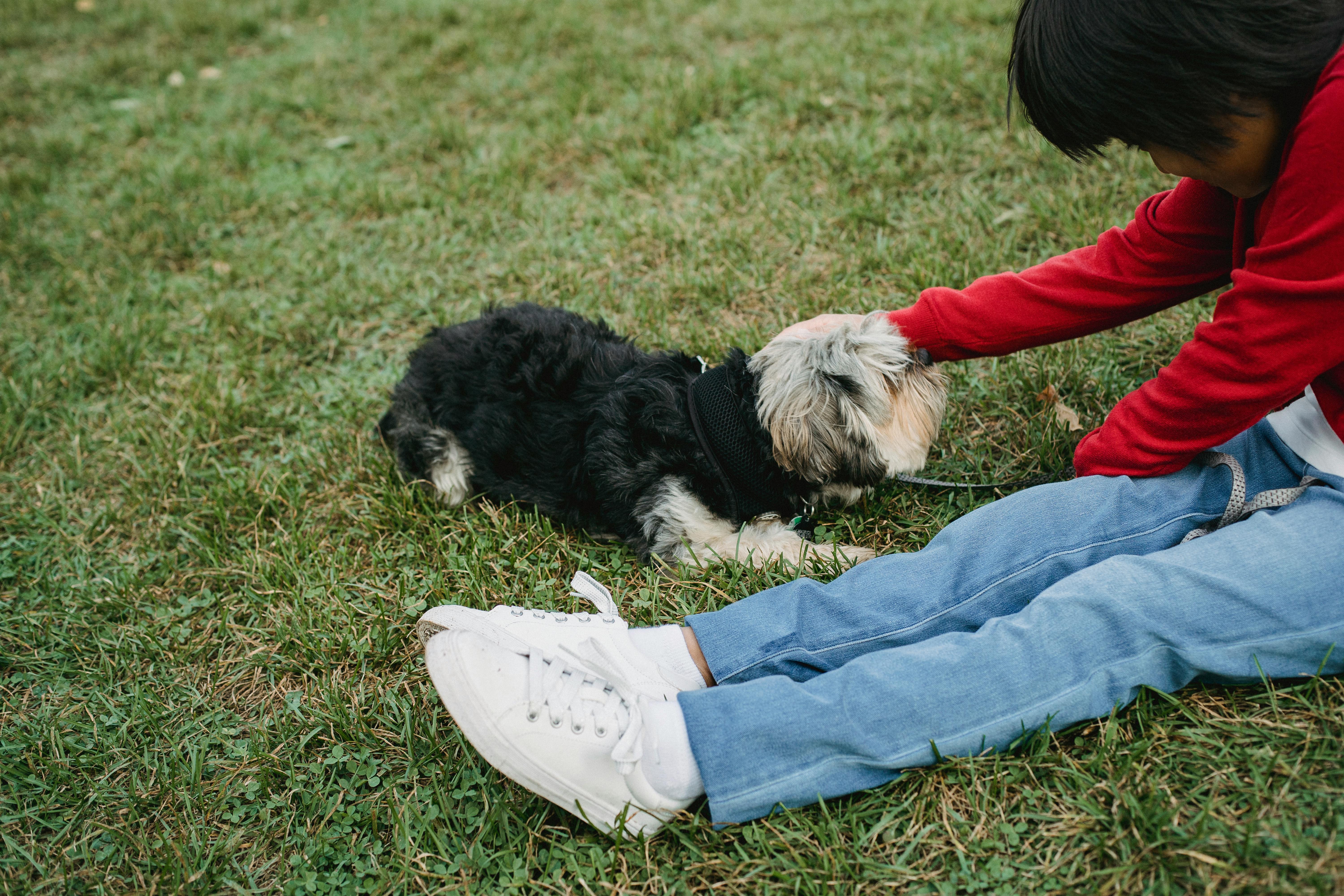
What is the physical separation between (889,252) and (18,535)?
4.39m

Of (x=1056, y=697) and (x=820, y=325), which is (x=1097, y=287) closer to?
(x=820, y=325)

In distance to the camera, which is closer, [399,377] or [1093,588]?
[1093,588]

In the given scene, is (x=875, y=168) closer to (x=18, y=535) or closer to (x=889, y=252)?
(x=889, y=252)

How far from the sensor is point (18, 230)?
18.8ft

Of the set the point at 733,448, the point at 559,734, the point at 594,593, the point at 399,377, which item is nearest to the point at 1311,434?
the point at 733,448

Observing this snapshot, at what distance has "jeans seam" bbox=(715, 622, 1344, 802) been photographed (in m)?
2.18

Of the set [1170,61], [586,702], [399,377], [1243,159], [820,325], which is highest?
[1170,61]

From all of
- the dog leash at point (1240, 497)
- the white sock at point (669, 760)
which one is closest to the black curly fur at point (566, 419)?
the white sock at point (669, 760)

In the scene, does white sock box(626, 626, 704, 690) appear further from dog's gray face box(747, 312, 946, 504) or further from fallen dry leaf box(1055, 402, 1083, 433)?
fallen dry leaf box(1055, 402, 1083, 433)

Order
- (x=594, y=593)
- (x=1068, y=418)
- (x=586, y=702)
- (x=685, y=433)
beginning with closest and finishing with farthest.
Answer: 1. (x=586, y=702)
2. (x=594, y=593)
3. (x=685, y=433)
4. (x=1068, y=418)

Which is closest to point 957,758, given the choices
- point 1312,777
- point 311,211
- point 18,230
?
point 1312,777

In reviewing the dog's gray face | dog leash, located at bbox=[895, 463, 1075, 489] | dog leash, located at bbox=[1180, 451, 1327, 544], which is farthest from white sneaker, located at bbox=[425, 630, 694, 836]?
dog leash, located at bbox=[1180, 451, 1327, 544]

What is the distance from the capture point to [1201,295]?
305 centimetres

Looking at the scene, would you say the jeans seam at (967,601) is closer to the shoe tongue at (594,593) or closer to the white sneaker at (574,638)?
the white sneaker at (574,638)
